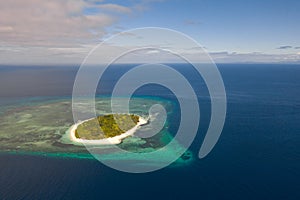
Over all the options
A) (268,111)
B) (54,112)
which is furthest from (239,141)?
(54,112)

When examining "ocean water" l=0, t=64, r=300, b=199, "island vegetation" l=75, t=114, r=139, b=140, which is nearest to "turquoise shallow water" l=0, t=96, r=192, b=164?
"ocean water" l=0, t=64, r=300, b=199

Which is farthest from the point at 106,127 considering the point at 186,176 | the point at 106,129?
the point at 186,176

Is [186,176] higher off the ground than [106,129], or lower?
lower

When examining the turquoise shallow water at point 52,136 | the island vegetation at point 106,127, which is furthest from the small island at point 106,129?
the turquoise shallow water at point 52,136

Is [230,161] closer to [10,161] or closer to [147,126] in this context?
[147,126]

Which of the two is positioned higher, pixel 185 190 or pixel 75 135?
pixel 75 135

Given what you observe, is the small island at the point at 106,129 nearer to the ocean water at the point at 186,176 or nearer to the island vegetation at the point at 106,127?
the island vegetation at the point at 106,127

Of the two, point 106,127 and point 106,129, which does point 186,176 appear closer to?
point 106,129
